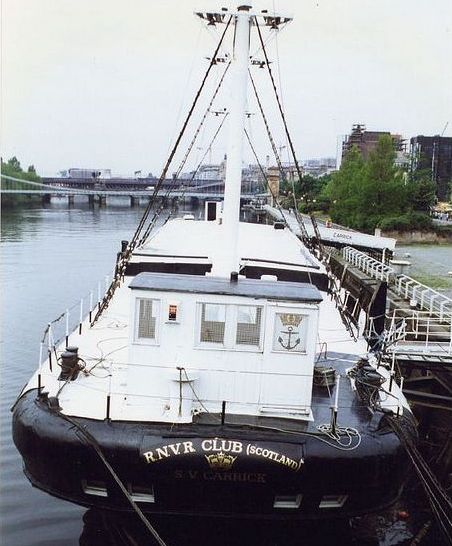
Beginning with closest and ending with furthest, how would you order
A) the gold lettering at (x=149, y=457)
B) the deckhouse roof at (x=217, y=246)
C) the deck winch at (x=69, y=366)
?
the gold lettering at (x=149, y=457) < the deck winch at (x=69, y=366) < the deckhouse roof at (x=217, y=246)

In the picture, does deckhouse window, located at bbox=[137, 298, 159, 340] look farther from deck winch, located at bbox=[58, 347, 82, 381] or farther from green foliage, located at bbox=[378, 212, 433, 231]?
green foliage, located at bbox=[378, 212, 433, 231]

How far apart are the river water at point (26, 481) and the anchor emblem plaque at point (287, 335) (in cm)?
372

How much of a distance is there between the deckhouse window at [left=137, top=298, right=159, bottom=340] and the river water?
3.67 metres

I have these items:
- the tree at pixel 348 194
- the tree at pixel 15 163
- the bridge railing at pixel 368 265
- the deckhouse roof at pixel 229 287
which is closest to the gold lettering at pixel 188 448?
the deckhouse roof at pixel 229 287

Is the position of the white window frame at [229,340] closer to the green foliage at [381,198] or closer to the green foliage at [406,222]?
the green foliage at [406,222]

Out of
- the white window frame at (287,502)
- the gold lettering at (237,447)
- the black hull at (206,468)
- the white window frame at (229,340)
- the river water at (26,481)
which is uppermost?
the white window frame at (229,340)

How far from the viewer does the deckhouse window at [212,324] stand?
10.6 meters

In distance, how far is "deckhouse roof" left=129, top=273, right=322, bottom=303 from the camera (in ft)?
34.4

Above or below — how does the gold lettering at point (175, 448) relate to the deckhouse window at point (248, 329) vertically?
below

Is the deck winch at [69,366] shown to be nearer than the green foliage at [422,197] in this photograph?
Yes

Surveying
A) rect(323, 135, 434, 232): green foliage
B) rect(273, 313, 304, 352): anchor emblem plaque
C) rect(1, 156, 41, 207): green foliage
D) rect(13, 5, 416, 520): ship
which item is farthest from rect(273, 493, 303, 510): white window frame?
rect(1, 156, 41, 207): green foliage

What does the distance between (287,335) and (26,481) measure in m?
7.82

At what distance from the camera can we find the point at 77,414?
10.6 meters

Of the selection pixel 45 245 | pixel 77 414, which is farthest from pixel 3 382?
pixel 45 245
